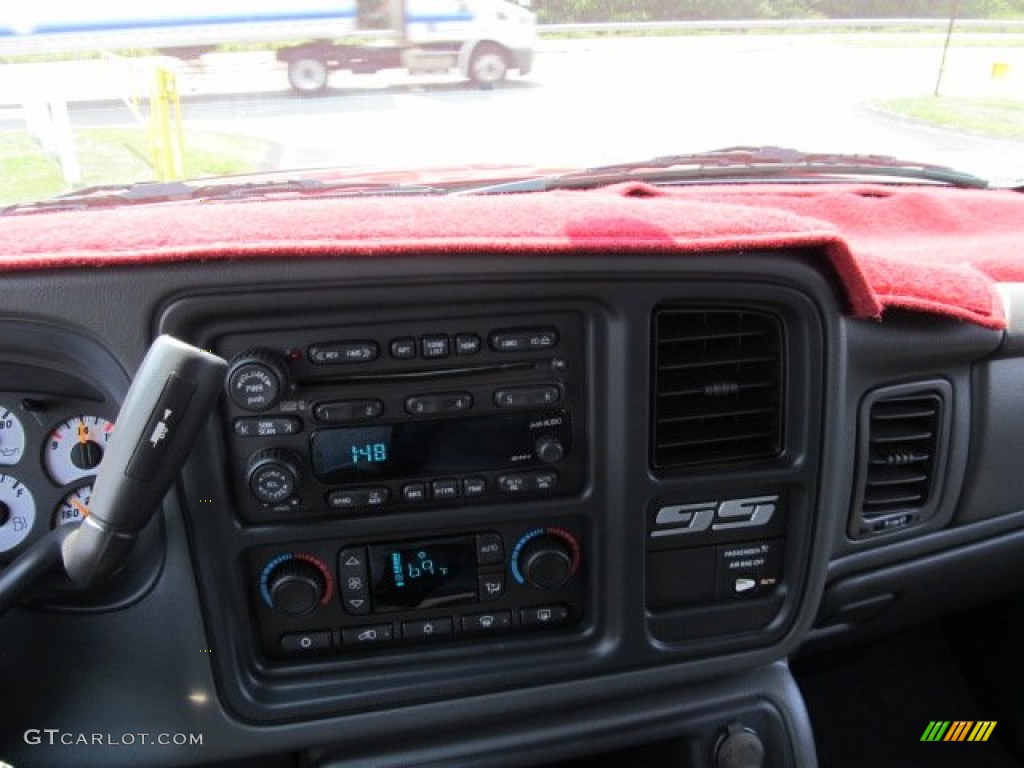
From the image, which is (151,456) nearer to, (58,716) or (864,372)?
(58,716)

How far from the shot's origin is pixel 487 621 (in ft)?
3.93

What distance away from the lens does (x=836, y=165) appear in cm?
185

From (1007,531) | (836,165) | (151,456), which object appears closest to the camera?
(151,456)

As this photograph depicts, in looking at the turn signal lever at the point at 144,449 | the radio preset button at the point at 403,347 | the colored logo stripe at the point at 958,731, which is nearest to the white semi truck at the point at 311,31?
the radio preset button at the point at 403,347

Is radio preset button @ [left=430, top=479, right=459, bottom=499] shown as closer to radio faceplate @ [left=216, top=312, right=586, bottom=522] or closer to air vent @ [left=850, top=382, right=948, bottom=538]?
radio faceplate @ [left=216, top=312, right=586, bottom=522]

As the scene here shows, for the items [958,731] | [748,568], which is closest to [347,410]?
[748,568]

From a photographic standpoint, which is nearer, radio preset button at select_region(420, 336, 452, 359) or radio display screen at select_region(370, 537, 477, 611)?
radio preset button at select_region(420, 336, 452, 359)

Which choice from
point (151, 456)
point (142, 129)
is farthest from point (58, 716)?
point (142, 129)

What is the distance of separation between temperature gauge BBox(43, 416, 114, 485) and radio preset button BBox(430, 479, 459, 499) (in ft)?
1.32

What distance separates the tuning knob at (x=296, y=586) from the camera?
1.08 meters

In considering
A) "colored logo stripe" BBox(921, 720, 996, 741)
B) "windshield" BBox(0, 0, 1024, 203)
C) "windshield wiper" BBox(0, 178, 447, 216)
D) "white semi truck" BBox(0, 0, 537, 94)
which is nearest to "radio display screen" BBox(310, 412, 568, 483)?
"windshield wiper" BBox(0, 178, 447, 216)

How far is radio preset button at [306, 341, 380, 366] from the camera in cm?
100

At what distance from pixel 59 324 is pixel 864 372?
1065 millimetres

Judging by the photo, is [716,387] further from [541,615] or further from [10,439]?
[10,439]
